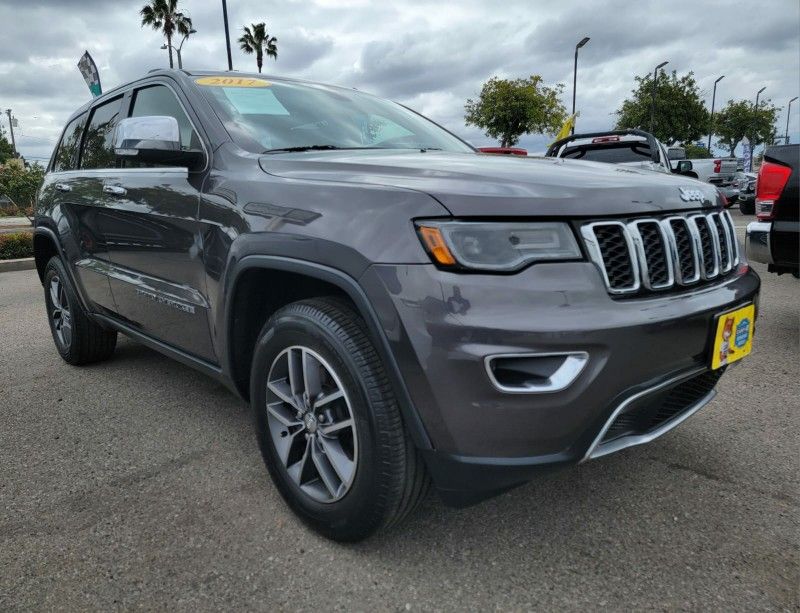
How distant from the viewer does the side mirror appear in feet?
7.64

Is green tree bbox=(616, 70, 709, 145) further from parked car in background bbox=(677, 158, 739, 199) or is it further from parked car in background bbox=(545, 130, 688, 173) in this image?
parked car in background bbox=(545, 130, 688, 173)

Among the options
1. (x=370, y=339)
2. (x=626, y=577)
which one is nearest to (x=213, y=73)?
(x=370, y=339)

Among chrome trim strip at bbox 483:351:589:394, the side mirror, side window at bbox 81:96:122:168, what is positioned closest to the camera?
chrome trim strip at bbox 483:351:589:394

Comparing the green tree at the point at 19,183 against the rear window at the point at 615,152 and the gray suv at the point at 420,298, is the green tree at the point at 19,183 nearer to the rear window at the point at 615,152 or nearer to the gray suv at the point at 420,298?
the rear window at the point at 615,152

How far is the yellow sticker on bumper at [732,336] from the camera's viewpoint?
73.7 inches

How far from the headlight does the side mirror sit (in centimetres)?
123

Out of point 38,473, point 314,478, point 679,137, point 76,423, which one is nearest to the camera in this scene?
point 314,478

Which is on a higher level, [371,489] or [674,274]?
[674,274]

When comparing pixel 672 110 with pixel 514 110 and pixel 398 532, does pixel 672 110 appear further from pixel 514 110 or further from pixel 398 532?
pixel 398 532

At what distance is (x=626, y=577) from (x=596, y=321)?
85cm

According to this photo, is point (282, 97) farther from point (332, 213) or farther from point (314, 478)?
point (314, 478)

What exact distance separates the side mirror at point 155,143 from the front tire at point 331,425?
0.81 m

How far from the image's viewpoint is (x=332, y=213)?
72.0 inches

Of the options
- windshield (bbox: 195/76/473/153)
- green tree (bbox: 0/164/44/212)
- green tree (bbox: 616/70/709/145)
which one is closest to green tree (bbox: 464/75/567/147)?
green tree (bbox: 616/70/709/145)
